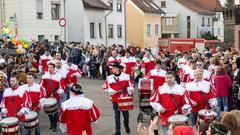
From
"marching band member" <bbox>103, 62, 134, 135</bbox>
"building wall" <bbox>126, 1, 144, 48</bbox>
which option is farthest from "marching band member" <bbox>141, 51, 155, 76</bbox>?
"building wall" <bbox>126, 1, 144, 48</bbox>

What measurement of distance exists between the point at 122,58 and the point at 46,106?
31.8 ft

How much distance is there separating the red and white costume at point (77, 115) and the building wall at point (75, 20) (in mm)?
32597

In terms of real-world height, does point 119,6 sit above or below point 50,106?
above

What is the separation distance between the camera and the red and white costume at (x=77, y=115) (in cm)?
936

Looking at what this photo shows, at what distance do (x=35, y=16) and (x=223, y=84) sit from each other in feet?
82.1

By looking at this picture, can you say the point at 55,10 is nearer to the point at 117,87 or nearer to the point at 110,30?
the point at 110,30

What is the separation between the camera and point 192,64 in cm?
1540

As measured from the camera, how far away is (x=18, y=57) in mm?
22516

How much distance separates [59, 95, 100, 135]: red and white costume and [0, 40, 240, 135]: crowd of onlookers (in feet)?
7.01

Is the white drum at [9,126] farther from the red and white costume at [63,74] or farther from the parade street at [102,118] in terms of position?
the red and white costume at [63,74]

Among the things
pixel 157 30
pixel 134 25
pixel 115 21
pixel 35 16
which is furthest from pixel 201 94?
pixel 157 30

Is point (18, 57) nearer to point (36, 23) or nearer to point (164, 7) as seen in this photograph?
point (36, 23)

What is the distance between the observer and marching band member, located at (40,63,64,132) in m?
13.2

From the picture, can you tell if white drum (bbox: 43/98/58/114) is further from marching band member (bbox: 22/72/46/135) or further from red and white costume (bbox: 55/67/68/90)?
red and white costume (bbox: 55/67/68/90)
